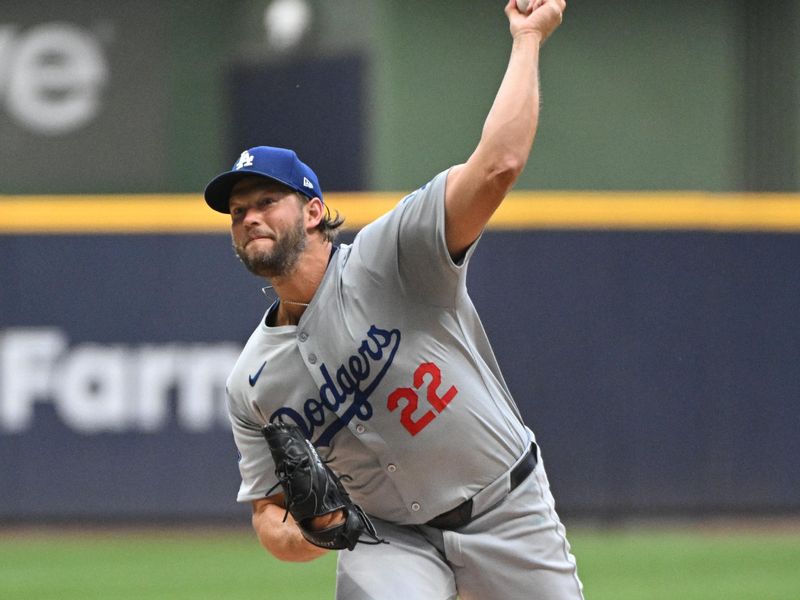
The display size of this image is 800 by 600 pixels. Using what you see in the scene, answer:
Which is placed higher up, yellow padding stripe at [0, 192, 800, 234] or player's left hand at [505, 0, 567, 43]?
player's left hand at [505, 0, 567, 43]

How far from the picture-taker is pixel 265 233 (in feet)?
13.9

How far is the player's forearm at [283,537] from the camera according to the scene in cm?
436

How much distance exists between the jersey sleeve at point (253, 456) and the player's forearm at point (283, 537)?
81mm

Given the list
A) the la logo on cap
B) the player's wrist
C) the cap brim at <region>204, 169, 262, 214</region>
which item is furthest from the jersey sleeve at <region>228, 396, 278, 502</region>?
the player's wrist

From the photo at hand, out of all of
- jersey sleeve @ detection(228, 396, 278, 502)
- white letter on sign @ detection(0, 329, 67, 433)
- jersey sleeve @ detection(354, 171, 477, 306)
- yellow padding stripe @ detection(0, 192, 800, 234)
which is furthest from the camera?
yellow padding stripe @ detection(0, 192, 800, 234)

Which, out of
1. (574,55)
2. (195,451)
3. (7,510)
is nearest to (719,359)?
(574,55)

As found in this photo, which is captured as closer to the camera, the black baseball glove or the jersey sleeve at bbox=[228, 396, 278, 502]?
the black baseball glove

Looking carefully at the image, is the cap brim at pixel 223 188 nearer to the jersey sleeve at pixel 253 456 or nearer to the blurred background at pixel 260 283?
the jersey sleeve at pixel 253 456

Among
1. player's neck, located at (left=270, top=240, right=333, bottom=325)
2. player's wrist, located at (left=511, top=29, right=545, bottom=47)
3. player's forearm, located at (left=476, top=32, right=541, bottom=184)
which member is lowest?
player's neck, located at (left=270, top=240, right=333, bottom=325)

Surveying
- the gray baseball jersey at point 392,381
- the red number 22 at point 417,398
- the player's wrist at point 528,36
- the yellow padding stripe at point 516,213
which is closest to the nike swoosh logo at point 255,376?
the gray baseball jersey at point 392,381

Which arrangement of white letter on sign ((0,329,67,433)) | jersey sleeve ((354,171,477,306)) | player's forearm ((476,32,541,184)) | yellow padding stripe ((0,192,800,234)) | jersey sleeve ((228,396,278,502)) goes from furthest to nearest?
yellow padding stripe ((0,192,800,234)) < white letter on sign ((0,329,67,433)) < jersey sleeve ((228,396,278,502)) < jersey sleeve ((354,171,477,306)) < player's forearm ((476,32,541,184))

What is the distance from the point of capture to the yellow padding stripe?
998 cm

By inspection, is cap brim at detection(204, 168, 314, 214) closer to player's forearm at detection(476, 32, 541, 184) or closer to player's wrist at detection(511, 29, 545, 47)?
player's forearm at detection(476, 32, 541, 184)

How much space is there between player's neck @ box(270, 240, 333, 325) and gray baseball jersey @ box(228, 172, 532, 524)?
0.04 meters
